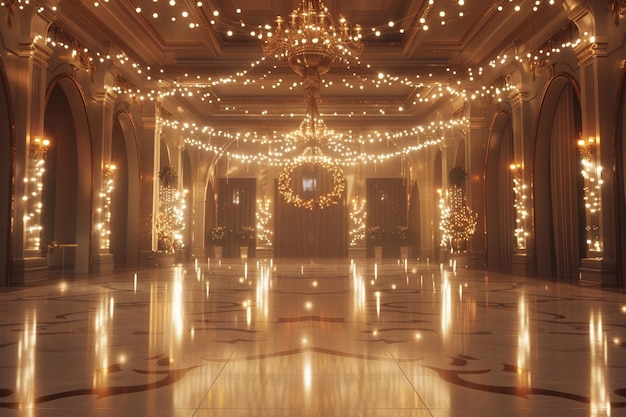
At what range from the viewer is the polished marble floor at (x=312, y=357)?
221cm

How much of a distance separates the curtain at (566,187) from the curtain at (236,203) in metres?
12.4

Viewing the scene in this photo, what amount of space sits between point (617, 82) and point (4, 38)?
332 inches

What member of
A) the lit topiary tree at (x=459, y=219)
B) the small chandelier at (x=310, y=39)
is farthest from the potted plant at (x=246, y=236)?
the small chandelier at (x=310, y=39)

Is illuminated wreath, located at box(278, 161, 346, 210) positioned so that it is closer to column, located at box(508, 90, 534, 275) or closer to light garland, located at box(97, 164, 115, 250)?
column, located at box(508, 90, 534, 275)

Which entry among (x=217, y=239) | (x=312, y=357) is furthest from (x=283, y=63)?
(x=312, y=357)

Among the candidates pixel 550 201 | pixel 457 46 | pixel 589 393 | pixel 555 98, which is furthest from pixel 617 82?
pixel 589 393

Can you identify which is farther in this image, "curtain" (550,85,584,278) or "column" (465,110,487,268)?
"column" (465,110,487,268)

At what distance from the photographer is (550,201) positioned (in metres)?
11.2

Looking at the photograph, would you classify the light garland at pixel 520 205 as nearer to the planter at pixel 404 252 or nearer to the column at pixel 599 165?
the column at pixel 599 165

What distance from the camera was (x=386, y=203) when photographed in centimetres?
2158

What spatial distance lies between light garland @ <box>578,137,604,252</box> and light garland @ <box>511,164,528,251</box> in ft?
8.21

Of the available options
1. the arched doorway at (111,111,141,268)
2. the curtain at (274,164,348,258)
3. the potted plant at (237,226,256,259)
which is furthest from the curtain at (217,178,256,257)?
the arched doorway at (111,111,141,268)

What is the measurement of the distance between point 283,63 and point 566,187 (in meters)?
6.65

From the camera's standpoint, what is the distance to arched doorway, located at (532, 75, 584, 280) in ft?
33.6
